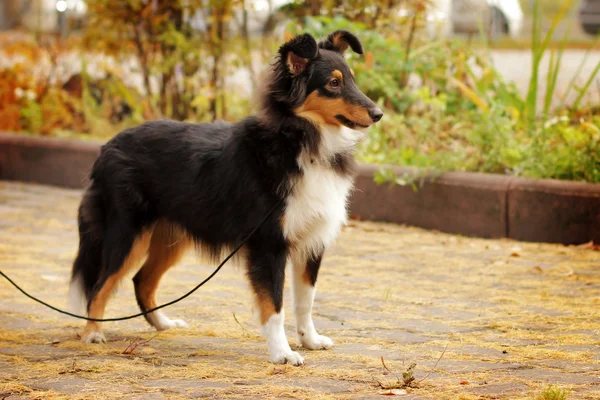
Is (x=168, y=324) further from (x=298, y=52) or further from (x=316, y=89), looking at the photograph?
(x=298, y=52)

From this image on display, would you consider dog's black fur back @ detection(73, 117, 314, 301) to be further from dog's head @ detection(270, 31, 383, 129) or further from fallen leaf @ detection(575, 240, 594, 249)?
fallen leaf @ detection(575, 240, 594, 249)

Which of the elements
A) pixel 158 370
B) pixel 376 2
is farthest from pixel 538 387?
pixel 376 2

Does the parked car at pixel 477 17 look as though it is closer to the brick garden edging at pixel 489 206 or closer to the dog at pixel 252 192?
the brick garden edging at pixel 489 206

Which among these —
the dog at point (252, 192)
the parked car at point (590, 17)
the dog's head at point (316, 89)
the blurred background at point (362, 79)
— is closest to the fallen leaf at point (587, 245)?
the blurred background at point (362, 79)

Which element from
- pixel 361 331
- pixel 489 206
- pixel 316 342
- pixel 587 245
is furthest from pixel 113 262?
pixel 587 245

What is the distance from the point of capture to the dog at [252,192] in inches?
172

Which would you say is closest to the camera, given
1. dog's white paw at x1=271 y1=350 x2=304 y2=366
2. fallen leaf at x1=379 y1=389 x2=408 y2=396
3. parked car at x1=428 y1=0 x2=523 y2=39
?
fallen leaf at x1=379 y1=389 x2=408 y2=396

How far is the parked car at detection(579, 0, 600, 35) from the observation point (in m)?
19.5

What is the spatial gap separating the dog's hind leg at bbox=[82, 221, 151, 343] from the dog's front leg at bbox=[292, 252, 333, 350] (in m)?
0.85

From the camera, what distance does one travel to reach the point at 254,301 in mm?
4383

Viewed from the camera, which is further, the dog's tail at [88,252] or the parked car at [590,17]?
the parked car at [590,17]

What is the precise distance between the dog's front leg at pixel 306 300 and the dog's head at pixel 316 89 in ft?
2.35

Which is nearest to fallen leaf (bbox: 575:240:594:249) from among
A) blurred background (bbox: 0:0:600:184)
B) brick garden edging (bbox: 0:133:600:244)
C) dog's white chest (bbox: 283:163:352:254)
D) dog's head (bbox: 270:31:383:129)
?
brick garden edging (bbox: 0:133:600:244)

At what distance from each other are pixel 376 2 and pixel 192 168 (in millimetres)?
5574
